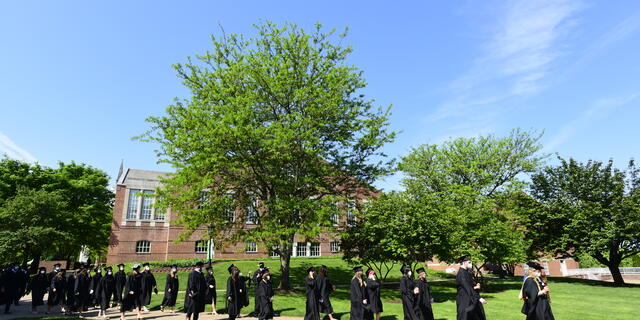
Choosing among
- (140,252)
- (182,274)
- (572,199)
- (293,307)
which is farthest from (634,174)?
(140,252)

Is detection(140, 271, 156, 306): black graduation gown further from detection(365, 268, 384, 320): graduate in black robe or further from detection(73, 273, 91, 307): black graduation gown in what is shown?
detection(365, 268, 384, 320): graduate in black robe

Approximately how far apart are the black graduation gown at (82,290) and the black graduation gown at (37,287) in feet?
6.45

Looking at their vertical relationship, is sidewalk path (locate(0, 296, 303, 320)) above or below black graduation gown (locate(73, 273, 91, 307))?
below

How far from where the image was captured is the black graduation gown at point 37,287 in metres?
15.0

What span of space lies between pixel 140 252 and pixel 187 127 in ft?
86.5

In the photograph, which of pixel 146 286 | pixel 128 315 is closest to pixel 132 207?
pixel 128 315

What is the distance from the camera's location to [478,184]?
33562mm

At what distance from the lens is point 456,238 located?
20.2 metres

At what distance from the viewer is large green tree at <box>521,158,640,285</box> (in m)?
27.1

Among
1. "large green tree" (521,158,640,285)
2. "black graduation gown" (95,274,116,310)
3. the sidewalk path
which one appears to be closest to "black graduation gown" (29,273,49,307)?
the sidewalk path

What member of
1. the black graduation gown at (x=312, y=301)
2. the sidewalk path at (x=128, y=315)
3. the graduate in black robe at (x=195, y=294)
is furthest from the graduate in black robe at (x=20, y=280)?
the black graduation gown at (x=312, y=301)

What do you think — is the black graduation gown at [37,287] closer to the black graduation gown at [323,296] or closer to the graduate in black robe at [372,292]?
the black graduation gown at [323,296]

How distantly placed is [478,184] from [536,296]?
27518 mm

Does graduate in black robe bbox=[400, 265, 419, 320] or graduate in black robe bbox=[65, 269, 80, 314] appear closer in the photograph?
graduate in black robe bbox=[400, 265, 419, 320]
